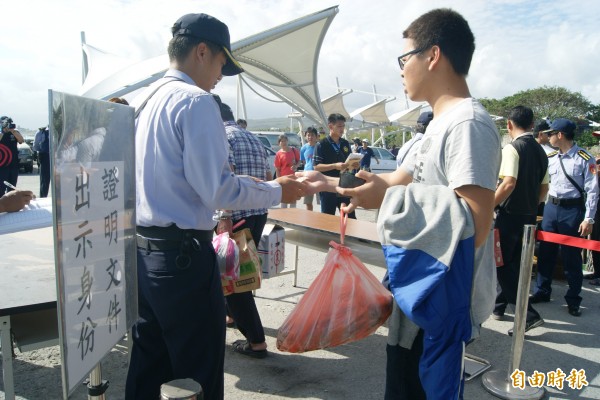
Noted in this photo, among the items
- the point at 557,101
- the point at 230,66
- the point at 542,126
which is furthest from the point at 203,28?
the point at 557,101

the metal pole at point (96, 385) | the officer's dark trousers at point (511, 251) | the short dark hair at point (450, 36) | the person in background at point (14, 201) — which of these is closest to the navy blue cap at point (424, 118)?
the officer's dark trousers at point (511, 251)

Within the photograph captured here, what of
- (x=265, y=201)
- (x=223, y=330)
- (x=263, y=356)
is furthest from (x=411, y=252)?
(x=263, y=356)

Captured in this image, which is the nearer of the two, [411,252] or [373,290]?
[411,252]

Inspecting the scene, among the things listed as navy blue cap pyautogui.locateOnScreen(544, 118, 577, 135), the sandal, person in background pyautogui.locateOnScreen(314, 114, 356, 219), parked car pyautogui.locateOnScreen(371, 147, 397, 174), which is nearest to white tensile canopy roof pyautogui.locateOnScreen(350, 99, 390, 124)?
parked car pyautogui.locateOnScreen(371, 147, 397, 174)

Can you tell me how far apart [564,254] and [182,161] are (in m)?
4.34

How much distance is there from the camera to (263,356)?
11.2ft

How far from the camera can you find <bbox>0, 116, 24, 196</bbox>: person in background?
337 inches

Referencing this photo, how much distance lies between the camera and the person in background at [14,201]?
2346 mm

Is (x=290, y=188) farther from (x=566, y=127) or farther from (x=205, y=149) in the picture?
(x=566, y=127)

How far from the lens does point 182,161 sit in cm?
178

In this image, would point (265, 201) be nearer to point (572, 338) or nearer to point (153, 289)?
point (153, 289)

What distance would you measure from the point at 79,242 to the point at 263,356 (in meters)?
2.55

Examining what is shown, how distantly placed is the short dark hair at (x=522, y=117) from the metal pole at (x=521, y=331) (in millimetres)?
1542

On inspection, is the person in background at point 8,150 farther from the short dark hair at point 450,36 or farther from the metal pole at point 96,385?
the short dark hair at point 450,36
